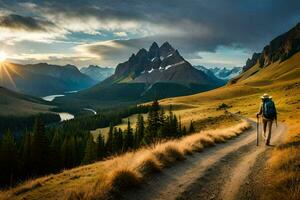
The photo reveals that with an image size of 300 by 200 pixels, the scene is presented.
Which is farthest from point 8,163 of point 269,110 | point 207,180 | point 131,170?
point 207,180

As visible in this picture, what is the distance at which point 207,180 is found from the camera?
13.9 m

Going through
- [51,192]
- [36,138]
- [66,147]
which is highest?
[51,192]

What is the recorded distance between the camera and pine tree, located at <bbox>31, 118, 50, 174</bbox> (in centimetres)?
7238

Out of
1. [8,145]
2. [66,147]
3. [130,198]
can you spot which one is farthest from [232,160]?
[66,147]

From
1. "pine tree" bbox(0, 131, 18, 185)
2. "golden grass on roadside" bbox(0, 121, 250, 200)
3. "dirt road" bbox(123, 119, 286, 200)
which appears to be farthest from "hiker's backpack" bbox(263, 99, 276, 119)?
"pine tree" bbox(0, 131, 18, 185)

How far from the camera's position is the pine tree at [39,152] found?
72.4 m

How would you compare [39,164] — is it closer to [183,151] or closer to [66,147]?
[66,147]

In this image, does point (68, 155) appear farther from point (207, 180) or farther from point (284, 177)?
point (284, 177)

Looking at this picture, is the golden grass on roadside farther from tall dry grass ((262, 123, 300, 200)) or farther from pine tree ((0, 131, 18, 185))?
pine tree ((0, 131, 18, 185))

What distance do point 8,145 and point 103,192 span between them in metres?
74.0

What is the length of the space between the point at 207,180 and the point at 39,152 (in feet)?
214

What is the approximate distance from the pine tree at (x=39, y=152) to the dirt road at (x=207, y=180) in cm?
5997

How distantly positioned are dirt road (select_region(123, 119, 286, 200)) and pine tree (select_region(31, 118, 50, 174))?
197 feet

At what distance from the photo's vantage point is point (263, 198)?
440 inches
